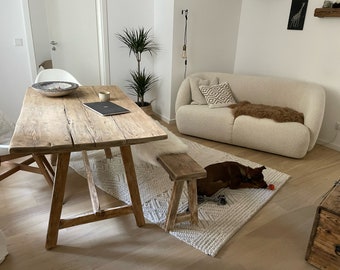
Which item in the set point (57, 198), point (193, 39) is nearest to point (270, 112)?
point (193, 39)

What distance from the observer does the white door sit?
3426 millimetres

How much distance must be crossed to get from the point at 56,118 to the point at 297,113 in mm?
2582

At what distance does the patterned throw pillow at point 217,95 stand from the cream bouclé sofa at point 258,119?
0.09 metres

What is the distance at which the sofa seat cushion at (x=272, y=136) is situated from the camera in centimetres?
286

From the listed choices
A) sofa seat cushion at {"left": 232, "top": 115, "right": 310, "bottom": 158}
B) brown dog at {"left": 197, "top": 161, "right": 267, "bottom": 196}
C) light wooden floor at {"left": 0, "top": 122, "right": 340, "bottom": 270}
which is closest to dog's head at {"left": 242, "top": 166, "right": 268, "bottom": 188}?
brown dog at {"left": 197, "top": 161, "right": 267, "bottom": 196}

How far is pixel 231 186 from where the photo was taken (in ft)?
7.75

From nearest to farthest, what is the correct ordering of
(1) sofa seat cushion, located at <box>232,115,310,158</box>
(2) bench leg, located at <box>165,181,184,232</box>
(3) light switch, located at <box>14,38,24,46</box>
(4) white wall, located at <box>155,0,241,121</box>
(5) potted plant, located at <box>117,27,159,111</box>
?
(2) bench leg, located at <box>165,181,184,232</box>, (1) sofa seat cushion, located at <box>232,115,310,158</box>, (3) light switch, located at <box>14,38,24,46</box>, (4) white wall, located at <box>155,0,241,121</box>, (5) potted plant, located at <box>117,27,159,111</box>

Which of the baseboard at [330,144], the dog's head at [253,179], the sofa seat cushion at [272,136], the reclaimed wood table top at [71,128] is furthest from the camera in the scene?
the baseboard at [330,144]

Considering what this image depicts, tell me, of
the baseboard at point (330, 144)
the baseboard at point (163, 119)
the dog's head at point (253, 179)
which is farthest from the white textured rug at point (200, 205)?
the baseboard at point (330, 144)

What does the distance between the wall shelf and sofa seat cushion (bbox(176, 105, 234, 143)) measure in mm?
1449

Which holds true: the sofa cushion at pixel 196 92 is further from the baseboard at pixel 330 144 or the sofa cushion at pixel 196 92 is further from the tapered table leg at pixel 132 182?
the tapered table leg at pixel 132 182

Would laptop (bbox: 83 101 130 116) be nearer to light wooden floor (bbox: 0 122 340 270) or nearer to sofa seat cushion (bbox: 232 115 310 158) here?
light wooden floor (bbox: 0 122 340 270)

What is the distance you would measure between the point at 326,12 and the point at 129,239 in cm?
310

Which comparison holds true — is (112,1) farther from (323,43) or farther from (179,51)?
(323,43)
